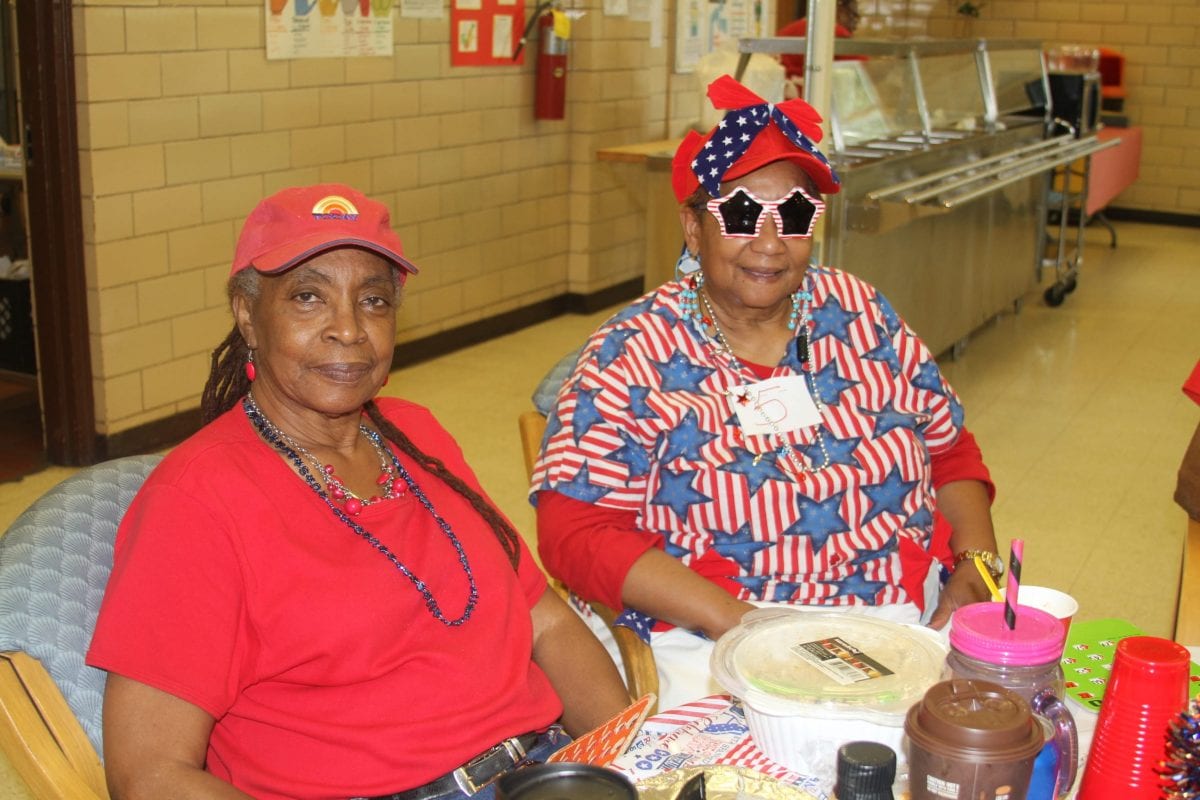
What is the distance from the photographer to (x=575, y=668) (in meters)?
1.84

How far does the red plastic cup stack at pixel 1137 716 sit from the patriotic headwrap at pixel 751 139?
42.8 inches

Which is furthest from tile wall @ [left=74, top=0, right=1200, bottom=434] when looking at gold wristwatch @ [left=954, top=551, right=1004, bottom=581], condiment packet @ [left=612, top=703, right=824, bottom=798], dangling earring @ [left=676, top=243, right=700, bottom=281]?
condiment packet @ [left=612, top=703, right=824, bottom=798]

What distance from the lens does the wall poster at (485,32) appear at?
5.75 meters

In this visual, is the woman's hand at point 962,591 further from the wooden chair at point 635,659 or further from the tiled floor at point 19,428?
the tiled floor at point 19,428

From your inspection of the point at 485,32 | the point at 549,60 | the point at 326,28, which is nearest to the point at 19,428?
the point at 326,28

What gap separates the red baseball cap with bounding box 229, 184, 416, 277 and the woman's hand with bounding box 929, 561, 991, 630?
3.41ft

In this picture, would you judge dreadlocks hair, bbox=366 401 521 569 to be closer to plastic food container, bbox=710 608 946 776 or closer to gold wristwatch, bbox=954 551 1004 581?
plastic food container, bbox=710 608 946 776

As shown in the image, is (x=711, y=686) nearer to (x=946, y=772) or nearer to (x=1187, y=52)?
(x=946, y=772)

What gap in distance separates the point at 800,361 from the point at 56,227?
2.91 meters

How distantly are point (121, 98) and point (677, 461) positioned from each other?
2888 millimetres

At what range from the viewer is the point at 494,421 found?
5141mm

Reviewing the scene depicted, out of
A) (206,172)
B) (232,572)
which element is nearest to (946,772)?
(232,572)

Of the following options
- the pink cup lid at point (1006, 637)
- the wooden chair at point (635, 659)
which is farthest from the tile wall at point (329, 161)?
the pink cup lid at point (1006, 637)

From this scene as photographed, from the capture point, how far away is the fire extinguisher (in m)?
6.18
